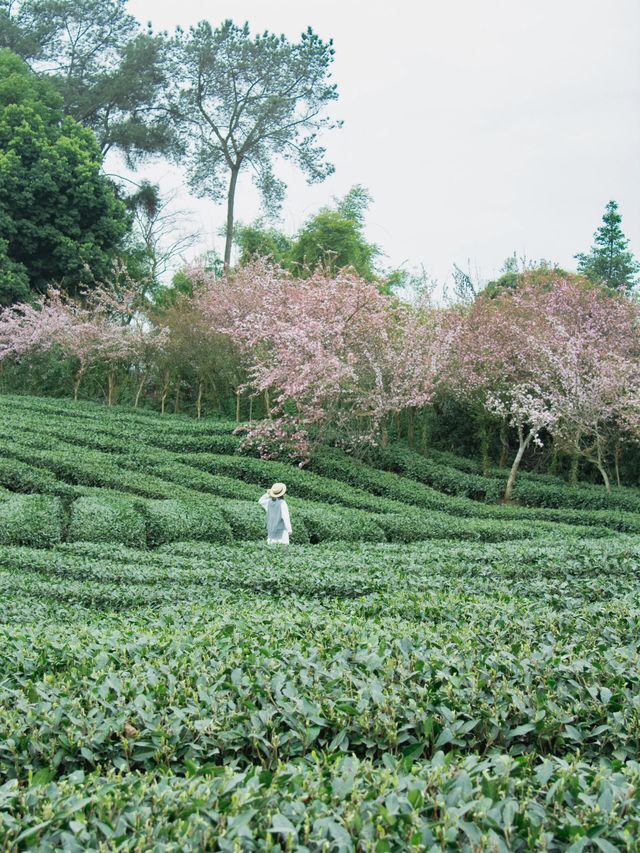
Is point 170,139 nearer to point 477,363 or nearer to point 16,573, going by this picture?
point 477,363

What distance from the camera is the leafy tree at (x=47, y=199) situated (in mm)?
24875

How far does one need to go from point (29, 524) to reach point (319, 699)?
6.55 m

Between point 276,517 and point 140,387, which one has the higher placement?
point 140,387

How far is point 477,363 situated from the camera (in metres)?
16.9

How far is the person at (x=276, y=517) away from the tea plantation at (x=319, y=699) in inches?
30.8

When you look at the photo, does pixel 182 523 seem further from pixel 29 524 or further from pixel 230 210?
pixel 230 210

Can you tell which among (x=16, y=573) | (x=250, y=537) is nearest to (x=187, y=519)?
(x=250, y=537)

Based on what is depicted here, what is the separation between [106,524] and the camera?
9359 mm

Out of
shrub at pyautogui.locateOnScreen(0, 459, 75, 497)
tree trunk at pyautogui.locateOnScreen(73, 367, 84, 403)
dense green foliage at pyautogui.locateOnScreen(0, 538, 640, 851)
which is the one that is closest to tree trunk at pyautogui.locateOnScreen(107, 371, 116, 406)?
tree trunk at pyautogui.locateOnScreen(73, 367, 84, 403)

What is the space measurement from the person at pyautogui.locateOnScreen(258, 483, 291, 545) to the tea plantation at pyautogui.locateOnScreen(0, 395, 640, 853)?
782 millimetres

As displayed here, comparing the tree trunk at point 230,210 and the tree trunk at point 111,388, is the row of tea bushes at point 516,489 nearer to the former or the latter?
the tree trunk at point 111,388

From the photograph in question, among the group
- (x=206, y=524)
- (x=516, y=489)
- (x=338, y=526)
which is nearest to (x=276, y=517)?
(x=206, y=524)

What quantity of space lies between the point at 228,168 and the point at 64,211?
644cm

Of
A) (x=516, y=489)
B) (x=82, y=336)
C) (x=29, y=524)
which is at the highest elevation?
(x=82, y=336)
